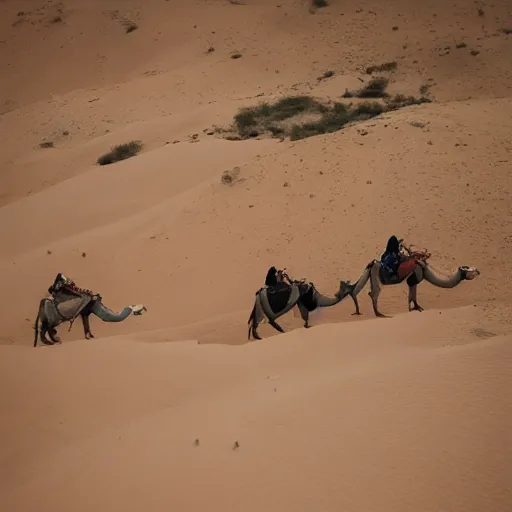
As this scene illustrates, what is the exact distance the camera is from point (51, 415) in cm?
792

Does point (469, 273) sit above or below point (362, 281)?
below

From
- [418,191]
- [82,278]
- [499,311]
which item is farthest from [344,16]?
[499,311]

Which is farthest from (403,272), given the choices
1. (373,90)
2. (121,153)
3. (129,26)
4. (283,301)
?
(129,26)

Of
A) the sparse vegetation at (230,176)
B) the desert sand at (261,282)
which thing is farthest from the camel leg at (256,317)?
the sparse vegetation at (230,176)

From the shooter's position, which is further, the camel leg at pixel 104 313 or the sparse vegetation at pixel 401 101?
the sparse vegetation at pixel 401 101

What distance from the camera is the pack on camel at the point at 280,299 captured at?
10.5 meters

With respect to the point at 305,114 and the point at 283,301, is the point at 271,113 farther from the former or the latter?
the point at 283,301

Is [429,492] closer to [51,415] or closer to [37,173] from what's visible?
[51,415]

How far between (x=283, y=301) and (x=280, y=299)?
7 cm

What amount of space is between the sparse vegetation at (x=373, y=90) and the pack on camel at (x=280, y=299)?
1558 centimetres

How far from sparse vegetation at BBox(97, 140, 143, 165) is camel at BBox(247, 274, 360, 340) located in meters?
13.2

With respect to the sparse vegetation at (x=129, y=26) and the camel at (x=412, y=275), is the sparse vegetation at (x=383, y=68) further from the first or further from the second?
the camel at (x=412, y=275)

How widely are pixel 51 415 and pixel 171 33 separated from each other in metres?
32.5

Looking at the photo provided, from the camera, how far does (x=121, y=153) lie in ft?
73.9
